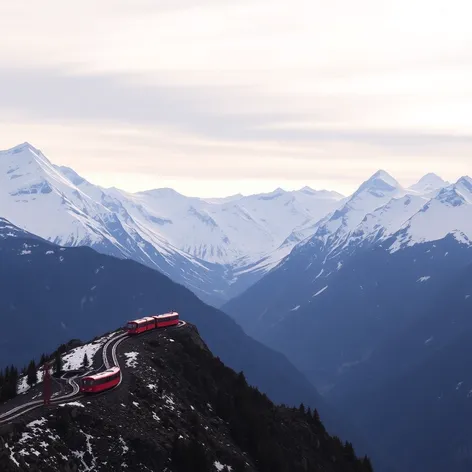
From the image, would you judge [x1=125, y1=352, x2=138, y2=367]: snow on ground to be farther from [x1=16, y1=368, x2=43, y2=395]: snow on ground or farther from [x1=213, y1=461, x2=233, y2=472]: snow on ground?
[x1=213, y1=461, x2=233, y2=472]: snow on ground

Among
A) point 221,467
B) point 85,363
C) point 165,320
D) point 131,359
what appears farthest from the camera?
point 165,320

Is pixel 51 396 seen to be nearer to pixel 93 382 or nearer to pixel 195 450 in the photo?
pixel 93 382

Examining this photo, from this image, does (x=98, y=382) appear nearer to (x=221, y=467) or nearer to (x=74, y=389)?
(x=74, y=389)

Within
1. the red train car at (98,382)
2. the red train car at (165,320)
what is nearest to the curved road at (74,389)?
the red train car at (98,382)

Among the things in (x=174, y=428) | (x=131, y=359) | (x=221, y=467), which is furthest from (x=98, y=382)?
(x=131, y=359)

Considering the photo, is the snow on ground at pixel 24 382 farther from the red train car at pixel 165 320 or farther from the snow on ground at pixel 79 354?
the red train car at pixel 165 320
